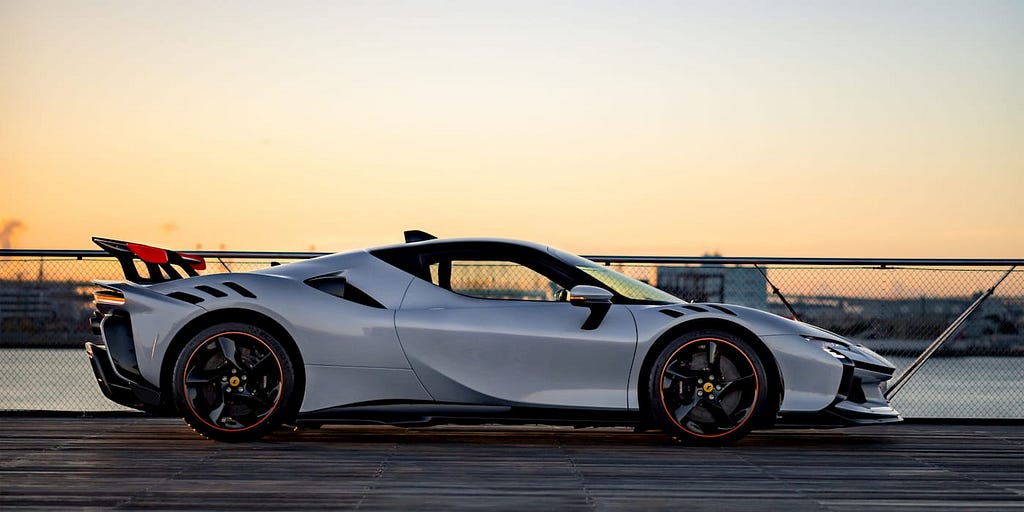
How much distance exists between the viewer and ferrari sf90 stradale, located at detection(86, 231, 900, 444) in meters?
6.83

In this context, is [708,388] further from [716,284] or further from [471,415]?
[716,284]

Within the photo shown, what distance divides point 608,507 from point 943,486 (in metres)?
1.88

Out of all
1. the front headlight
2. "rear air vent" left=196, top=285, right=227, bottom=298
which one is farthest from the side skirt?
the front headlight

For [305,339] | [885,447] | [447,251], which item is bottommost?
[885,447]

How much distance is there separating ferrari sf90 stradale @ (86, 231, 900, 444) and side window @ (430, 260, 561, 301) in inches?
1.1

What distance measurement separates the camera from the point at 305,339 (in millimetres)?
6938

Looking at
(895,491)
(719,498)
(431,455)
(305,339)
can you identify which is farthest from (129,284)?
(895,491)

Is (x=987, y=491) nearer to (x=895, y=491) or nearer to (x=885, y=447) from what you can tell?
(x=895, y=491)

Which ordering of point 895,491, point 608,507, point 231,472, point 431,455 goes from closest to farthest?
point 608,507 < point 895,491 < point 231,472 < point 431,455

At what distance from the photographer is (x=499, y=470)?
233 inches

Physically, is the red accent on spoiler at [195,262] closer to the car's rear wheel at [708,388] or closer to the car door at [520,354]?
the car door at [520,354]

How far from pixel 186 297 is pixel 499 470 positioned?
244 cm

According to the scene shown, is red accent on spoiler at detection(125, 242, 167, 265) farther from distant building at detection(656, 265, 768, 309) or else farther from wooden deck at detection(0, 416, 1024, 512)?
distant building at detection(656, 265, 768, 309)

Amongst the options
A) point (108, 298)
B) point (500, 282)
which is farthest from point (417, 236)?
point (108, 298)
